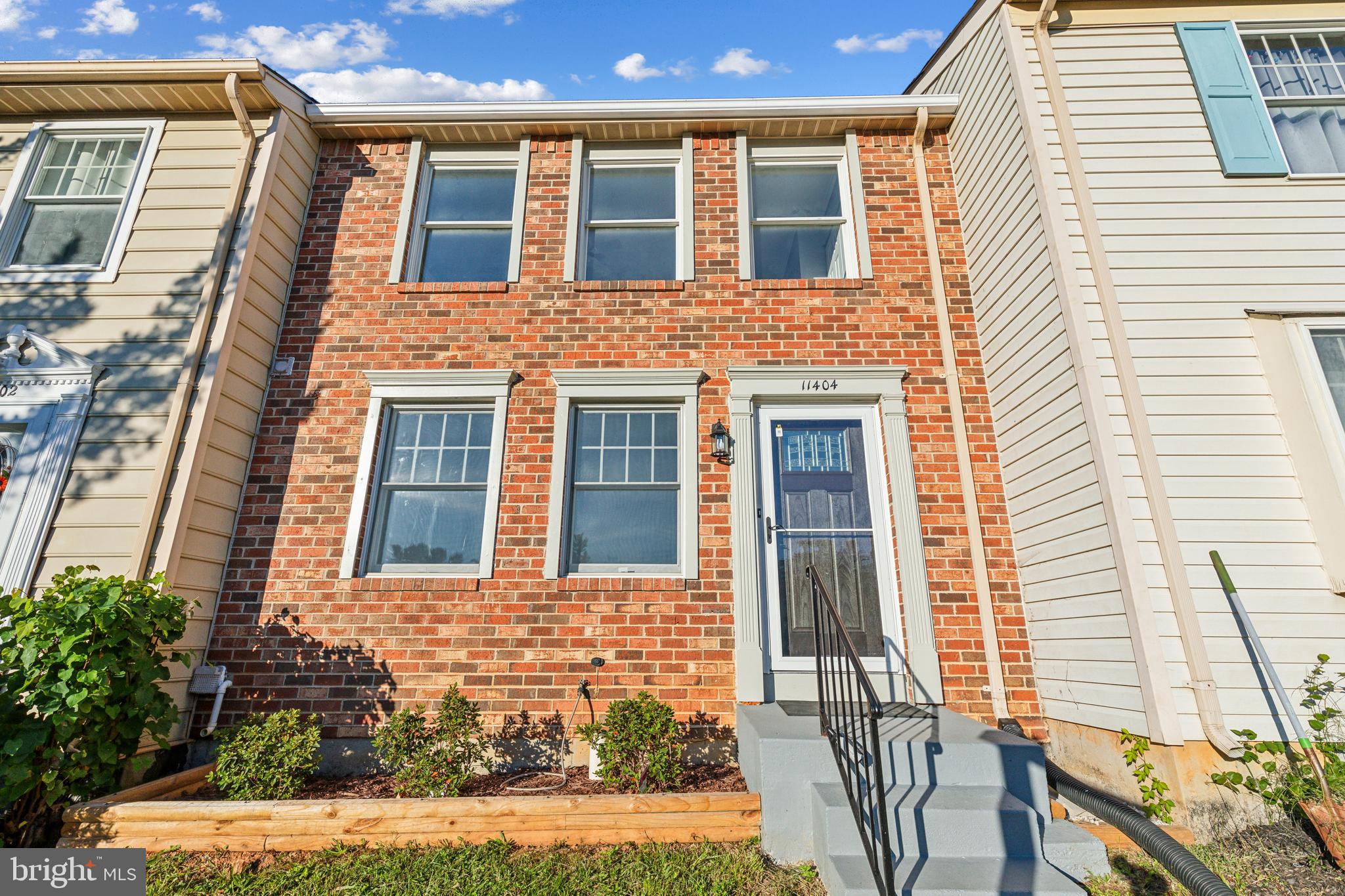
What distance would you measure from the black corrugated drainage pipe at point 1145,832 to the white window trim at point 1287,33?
4144 mm

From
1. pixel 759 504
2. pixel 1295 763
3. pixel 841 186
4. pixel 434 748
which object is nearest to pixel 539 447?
pixel 759 504

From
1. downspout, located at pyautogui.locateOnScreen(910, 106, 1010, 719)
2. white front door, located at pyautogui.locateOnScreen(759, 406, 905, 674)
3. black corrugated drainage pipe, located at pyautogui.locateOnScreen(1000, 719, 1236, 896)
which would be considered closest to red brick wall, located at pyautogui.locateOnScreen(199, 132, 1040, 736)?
downspout, located at pyautogui.locateOnScreen(910, 106, 1010, 719)

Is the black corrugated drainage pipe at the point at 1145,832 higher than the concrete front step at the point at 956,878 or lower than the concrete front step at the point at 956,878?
higher

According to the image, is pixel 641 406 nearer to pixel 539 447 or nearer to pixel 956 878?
pixel 539 447

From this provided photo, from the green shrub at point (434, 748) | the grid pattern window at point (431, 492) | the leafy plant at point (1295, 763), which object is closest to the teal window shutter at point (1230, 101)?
the leafy plant at point (1295, 763)

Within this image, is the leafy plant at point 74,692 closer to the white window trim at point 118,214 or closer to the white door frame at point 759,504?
the white window trim at point 118,214

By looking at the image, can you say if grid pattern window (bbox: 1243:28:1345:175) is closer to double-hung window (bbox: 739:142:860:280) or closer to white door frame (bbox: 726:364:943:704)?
double-hung window (bbox: 739:142:860:280)

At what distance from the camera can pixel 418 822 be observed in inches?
116

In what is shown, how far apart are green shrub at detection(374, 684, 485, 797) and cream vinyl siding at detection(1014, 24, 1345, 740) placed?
3.57 m

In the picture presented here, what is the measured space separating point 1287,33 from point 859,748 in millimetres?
5887

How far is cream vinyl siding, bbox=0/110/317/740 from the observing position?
408 cm

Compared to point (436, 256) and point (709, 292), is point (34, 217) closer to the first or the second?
point (436, 256)

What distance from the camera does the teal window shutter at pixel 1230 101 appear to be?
421 centimetres

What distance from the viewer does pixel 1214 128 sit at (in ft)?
14.1
